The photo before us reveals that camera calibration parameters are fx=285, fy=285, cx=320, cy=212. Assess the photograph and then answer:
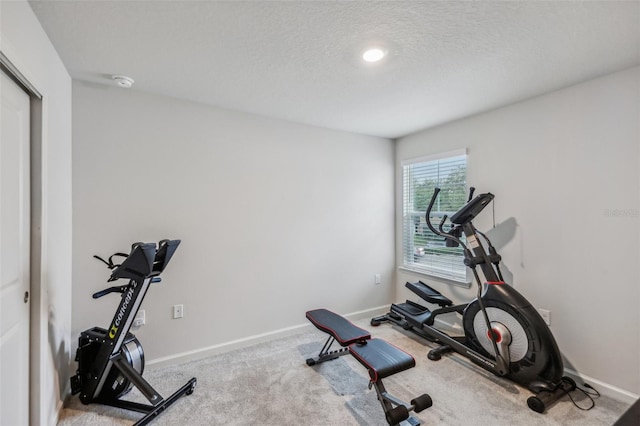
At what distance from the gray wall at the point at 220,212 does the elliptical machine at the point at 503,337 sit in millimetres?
1226

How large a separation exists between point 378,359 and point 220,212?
6.04ft

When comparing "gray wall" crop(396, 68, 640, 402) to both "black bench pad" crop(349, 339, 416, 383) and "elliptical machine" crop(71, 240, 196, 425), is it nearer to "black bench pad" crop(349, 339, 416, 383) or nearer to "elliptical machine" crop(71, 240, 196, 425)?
"black bench pad" crop(349, 339, 416, 383)

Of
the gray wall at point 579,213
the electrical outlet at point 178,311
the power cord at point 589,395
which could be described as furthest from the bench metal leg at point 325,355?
the gray wall at point 579,213

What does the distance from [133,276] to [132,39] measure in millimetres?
1427

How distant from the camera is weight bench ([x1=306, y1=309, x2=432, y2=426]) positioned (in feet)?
5.61

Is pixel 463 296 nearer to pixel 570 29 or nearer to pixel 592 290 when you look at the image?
pixel 592 290

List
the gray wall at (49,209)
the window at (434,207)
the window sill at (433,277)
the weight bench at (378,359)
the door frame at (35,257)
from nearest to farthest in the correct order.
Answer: the gray wall at (49,209)
the door frame at (35,257)
the weight bench at (378,359)
the window sill at (433,277)
the window at (434,207)

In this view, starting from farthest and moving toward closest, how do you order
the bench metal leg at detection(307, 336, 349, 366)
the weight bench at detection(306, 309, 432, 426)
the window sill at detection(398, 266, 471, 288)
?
1. the window sill at detection(398, 266, 471, 288)
2. the bench metal leg at detection(307, 336, 349, 366)
3. the weight bench at detection(306, 309, 432, 426)

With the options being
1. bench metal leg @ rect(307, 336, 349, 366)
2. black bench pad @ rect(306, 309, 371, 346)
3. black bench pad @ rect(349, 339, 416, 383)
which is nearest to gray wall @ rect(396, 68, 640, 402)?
black bench pad @ rect(349, 339, 416, 383)

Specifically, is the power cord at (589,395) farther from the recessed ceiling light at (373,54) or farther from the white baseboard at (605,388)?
the recessed ceiling light at (373,54)

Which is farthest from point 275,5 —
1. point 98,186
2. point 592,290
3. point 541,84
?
point 592,290

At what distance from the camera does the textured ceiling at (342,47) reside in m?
1.43

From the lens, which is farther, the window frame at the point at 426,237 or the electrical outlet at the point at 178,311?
the window frame at the point at 426,237

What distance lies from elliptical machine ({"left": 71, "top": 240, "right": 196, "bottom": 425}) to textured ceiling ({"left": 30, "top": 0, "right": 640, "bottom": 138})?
48.8 inches
